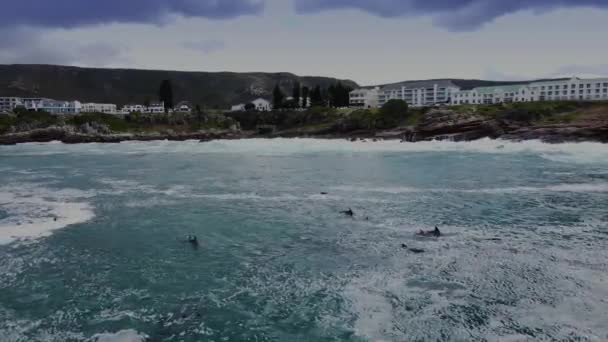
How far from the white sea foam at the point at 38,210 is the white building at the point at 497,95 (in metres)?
123

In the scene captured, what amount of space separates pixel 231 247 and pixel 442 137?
69.5 metres

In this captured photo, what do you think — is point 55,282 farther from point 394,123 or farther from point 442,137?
point 394,123

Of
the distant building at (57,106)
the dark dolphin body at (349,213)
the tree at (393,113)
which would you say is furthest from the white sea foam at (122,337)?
the distant building at (57,106)

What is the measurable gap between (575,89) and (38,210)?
135m

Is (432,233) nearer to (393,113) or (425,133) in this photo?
(425,133)

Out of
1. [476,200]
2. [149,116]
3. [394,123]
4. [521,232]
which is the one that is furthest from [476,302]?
[149,116]

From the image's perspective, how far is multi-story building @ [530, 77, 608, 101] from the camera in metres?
119

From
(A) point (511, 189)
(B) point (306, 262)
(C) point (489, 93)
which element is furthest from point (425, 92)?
(B) point (306, 262)

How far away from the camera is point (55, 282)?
16031 mm

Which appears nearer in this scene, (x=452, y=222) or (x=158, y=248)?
(x=158, y=248)

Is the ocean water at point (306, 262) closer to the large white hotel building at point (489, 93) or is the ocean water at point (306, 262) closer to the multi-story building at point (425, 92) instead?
the large white hotel building at point (489, 93)

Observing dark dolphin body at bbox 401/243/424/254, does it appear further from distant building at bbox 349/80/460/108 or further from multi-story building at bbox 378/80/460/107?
multi-story building at bbox 378/80/460/107

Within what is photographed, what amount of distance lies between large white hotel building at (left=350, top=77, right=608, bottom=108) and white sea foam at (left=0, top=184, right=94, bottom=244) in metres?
112

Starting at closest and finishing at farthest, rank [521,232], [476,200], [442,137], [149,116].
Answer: [521,232] < [476,200] < [442,137] < [149,116]
